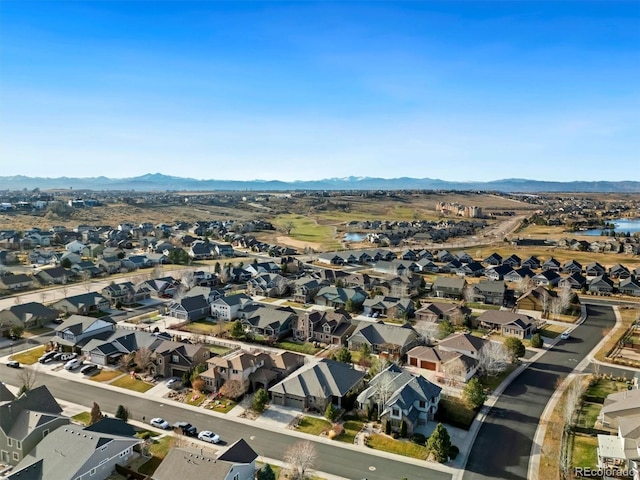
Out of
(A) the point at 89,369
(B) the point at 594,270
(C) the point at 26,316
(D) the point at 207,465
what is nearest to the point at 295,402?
(D) the point at 207,465

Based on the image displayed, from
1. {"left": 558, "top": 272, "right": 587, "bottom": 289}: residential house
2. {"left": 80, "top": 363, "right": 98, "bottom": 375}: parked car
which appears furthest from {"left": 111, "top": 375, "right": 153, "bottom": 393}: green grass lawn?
{"left": 558, "top": 272, "right": 587, "bottom": 289}: residential house

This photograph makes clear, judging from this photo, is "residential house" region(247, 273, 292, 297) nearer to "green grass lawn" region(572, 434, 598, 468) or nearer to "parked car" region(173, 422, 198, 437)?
"parked car" region(173, 422, 198, 437)

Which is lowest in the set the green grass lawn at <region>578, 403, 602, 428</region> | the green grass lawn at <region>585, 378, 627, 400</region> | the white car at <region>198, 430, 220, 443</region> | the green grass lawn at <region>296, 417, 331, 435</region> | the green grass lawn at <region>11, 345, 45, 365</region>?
the green grass lawn at <region>296, 417, 331, 435</region>

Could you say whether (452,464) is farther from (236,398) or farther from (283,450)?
(236,398)

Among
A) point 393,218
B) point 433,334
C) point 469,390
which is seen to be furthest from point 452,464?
point 393,218

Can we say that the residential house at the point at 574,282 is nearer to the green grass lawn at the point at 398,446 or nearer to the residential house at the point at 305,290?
the residential house at the point at 305,290

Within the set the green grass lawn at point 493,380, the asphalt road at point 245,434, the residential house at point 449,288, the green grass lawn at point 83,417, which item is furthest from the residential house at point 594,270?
the green grass lawn at point 83,417
